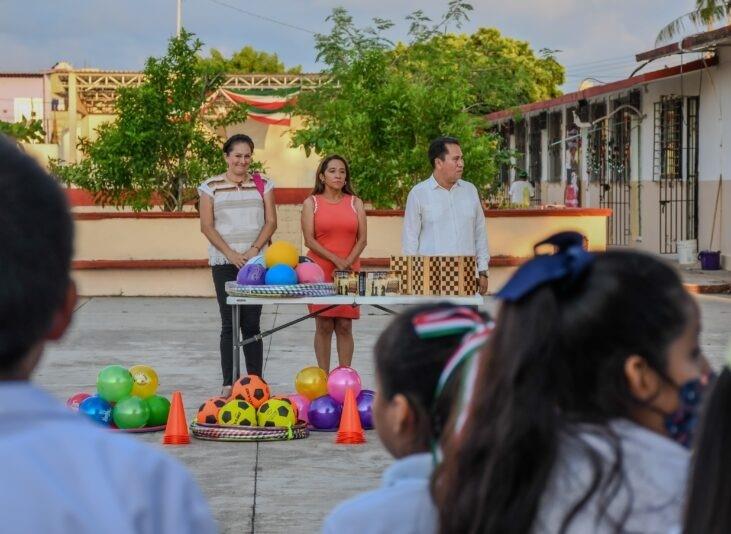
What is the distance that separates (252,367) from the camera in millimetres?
9844

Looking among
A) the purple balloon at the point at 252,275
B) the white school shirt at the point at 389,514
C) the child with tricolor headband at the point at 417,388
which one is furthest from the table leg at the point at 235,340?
the white school shirt at the point at 389,514

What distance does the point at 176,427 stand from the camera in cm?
830

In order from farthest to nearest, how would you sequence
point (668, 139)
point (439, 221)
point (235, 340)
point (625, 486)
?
point (668, 139) → point (439, 221) → point (235, 340) → point (625, 486)

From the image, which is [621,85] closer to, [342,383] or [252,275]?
[252,275]

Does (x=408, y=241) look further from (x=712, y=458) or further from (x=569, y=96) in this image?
(x=569, y=96)

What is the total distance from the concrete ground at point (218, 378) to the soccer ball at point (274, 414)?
0.16 meters

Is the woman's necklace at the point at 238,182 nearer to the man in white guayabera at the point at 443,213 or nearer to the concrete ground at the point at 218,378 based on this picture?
the man in white guayabera at the point at 443,213

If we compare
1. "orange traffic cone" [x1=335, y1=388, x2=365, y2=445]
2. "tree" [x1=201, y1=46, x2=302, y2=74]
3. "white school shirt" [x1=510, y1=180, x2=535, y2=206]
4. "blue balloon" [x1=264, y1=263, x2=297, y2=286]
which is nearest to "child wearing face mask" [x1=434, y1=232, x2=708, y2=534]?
"orange traffic cone" [x1=335, y1=388, x2=365, y2=445]

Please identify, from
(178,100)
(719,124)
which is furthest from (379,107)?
(719,124)

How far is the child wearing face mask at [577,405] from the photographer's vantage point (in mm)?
2203

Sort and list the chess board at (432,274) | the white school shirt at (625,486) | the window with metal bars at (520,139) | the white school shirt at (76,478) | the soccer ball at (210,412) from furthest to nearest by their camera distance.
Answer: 1. the window with metal bars at (520,139)
2. the chess board at (432,274)
3. the soccer ball at (210,412)
4. the white school shirt at (625,486)
5. the white school shirt at (76,478)

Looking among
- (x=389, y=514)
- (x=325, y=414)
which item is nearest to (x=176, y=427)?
(x=325, y=414)

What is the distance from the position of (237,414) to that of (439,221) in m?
2.08

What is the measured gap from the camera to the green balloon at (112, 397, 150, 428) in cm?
854
